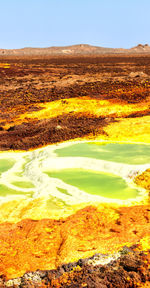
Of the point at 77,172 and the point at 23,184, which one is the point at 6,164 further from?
the point at 77,172

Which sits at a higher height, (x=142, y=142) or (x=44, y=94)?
(x=44, y=94)

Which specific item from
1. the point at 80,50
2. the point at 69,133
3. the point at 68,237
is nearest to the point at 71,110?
the point at 69,133

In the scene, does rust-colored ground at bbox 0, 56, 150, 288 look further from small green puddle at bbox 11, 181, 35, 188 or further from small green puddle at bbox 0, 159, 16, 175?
small green puddle at bbox 11, 181, 35, 188

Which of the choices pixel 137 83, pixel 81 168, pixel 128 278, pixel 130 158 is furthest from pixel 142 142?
pixel 137 83

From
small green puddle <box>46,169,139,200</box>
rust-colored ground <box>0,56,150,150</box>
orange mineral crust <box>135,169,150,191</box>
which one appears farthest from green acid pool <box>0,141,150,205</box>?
rust-colored ground <box>0,56,150,150</box>

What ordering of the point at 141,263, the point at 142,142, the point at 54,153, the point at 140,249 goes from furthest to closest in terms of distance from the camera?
the point at 142,142, the point at 54,153, the point at 140,249, the point at 141,263

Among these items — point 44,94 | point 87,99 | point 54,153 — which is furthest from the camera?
point 44,94

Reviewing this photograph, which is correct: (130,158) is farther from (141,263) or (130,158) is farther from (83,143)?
(141,263)

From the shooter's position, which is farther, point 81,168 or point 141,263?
point 81,168
